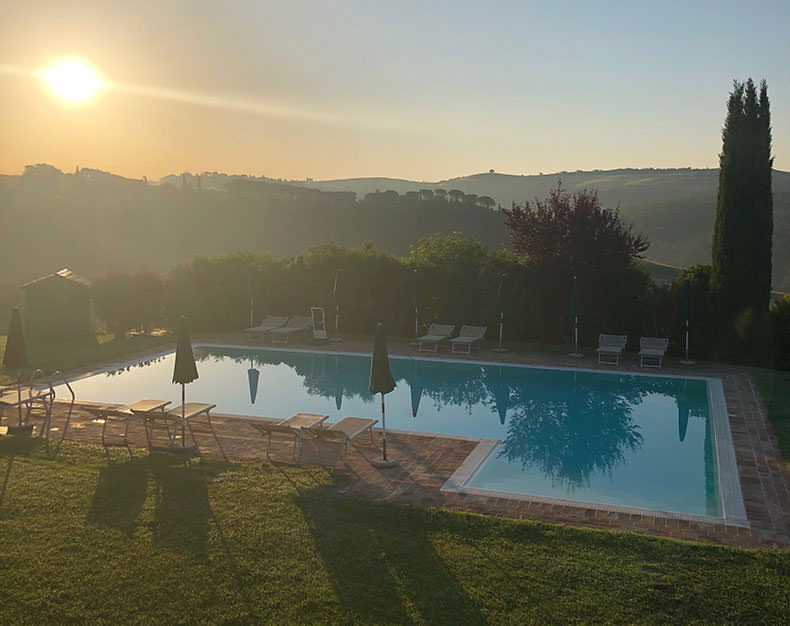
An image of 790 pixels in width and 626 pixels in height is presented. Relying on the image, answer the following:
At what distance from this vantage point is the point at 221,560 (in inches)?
233

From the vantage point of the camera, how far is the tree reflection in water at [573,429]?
9.80 metres

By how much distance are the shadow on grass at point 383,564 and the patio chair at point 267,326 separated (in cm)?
1275

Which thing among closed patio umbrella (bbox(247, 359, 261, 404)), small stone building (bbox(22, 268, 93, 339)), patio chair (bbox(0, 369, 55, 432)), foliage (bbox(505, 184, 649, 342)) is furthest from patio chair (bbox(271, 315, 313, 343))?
patio chair (bbox(0, 369, 55, 432))

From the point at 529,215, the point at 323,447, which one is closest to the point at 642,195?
the point at 529,215

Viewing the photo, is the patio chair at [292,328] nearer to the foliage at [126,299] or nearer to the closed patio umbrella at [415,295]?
the closed patio umbrella at [415,295]

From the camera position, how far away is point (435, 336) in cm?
1850

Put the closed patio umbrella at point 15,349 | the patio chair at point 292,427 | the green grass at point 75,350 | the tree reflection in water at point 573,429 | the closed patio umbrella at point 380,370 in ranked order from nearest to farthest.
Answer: the closed patio umbrella at point 380,370 → the patio chair at point 292,427 → the tree reflection in water at point 573,429 → the closed patio umbrella at point 15,349 → the green grass at point 75,350

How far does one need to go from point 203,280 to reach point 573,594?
745 inches

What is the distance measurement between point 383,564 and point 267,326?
15.4 meters

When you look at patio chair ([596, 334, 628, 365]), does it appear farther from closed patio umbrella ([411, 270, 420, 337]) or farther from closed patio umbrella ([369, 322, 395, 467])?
closed patio umbrella ([369, 322, 395, 467])

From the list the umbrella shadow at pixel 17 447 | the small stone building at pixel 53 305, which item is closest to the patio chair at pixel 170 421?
the umbrella shadow at pixel 17 447

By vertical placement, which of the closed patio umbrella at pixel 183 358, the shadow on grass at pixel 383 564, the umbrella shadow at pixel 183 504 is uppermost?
the closed patio umbrella at pixel 183 358

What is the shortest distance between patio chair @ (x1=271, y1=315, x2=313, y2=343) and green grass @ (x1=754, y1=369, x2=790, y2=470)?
12.2 metres

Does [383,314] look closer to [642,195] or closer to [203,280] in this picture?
[203,280]
